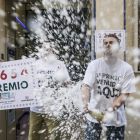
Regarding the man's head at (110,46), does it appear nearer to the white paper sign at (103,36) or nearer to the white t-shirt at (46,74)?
the white paper sign at (103,36)

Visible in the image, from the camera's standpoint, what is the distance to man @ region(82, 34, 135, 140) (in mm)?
1304

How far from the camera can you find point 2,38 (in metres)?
1.84

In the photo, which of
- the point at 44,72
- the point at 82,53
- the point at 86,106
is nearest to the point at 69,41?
the point at 82,53

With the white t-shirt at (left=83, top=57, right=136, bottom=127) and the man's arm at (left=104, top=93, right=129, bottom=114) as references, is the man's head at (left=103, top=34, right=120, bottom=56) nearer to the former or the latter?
the white t-shirt at (left=83, top=57, right=136, bottom=127)

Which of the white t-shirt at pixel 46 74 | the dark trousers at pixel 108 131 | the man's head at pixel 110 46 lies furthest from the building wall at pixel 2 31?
the dark trousers at pixel 108 131

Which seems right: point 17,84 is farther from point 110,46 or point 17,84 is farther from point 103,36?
point 103,36

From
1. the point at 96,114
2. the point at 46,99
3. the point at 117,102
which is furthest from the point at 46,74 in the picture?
the point at 117,102

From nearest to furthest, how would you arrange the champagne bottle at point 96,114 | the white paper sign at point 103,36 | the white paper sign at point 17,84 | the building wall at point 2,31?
1. the champagne bottle at point 96,114
2. the white paper sign at point 17,84
3. the white paper sign at point 103,36
4. the building wall at point 2,31

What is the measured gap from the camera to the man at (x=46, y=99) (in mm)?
1527

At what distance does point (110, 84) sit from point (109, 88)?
0.04 metres

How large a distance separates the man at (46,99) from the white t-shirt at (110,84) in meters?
0.41

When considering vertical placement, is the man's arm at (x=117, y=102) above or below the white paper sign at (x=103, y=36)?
below

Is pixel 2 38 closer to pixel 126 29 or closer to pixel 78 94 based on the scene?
pixel 78 94

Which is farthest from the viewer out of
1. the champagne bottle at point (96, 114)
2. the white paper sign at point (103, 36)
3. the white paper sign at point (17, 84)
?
the white paper sign at point (103, 36)
